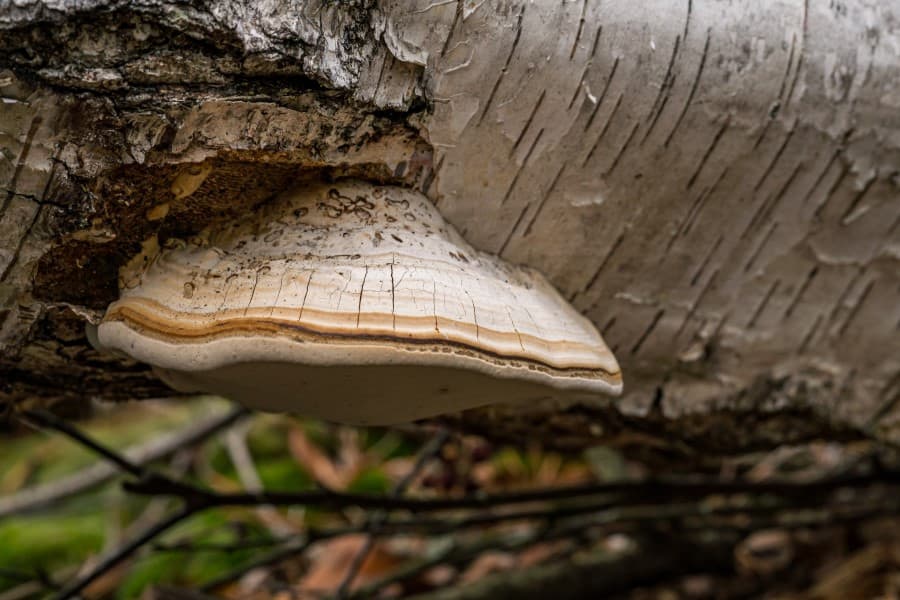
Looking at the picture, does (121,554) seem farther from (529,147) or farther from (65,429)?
(529,147)

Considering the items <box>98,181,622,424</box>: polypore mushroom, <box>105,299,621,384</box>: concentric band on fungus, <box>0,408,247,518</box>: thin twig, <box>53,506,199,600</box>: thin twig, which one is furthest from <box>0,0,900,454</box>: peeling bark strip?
<box>0,408,247,518</box>: thin twig

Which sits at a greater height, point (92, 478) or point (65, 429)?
point (65, 429)

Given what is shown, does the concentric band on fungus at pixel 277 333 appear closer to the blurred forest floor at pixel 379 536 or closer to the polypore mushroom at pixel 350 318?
the polypore mushroom at pixel 350 318

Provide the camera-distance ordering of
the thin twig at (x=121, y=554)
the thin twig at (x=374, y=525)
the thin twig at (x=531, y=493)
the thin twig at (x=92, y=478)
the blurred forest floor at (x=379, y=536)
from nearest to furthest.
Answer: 1. the thin twig at (x=121, y=554)
2. the thin twig at (x=531, y=493)
3. the thin twig at (x=374, y=525)
4. the blurred forest floor at (x=379, y=536)
5. the thin twig at (x=92, y=478)

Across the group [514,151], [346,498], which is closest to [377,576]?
[346,498]

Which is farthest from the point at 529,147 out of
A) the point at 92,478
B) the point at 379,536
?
the point at 92,478

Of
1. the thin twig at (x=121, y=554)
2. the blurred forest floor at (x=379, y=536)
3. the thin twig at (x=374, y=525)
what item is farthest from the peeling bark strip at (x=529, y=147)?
the thin twig at (x=374, y=525)

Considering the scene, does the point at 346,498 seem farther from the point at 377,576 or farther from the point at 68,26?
the point at 68,26
